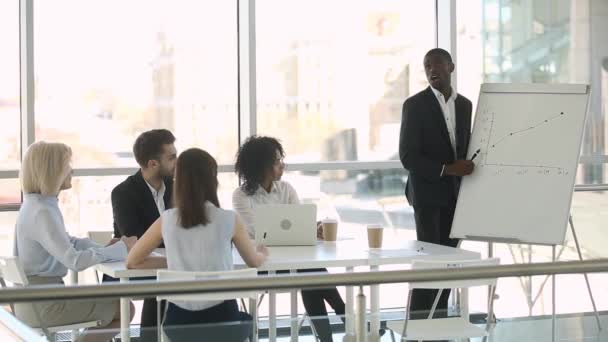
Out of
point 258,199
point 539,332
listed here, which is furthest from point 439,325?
point 258,199

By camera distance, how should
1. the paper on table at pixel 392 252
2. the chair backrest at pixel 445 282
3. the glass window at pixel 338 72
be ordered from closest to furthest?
the chair backrest at pixel 445 282 → the paper on table at pixel 392 252 → the glass window at pixel 338 72

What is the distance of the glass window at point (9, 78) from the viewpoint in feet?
19.5

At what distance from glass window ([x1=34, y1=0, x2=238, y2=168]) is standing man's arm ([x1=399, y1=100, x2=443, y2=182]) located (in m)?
1.48

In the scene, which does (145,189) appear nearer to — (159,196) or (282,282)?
(159,196)

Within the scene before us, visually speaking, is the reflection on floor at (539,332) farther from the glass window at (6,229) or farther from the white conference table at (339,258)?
the glass window at (6,229)

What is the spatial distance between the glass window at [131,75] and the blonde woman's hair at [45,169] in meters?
1.79

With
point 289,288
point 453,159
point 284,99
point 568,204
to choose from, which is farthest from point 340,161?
point 289,288

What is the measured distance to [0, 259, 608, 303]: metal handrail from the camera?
2172mm

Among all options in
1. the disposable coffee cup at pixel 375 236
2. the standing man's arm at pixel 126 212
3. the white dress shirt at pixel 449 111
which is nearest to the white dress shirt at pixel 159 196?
the standing man's arm at pixel 126 212

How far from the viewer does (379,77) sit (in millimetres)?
6652

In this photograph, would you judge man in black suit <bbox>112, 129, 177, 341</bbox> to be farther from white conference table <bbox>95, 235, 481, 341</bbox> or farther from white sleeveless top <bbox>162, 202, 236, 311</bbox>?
white sleeveless top <bbox>162, 202, 236, 311</bbox>

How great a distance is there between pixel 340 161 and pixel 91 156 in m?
1.64

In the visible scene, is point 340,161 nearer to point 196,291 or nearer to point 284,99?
point 284,99

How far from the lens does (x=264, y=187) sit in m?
5.00
